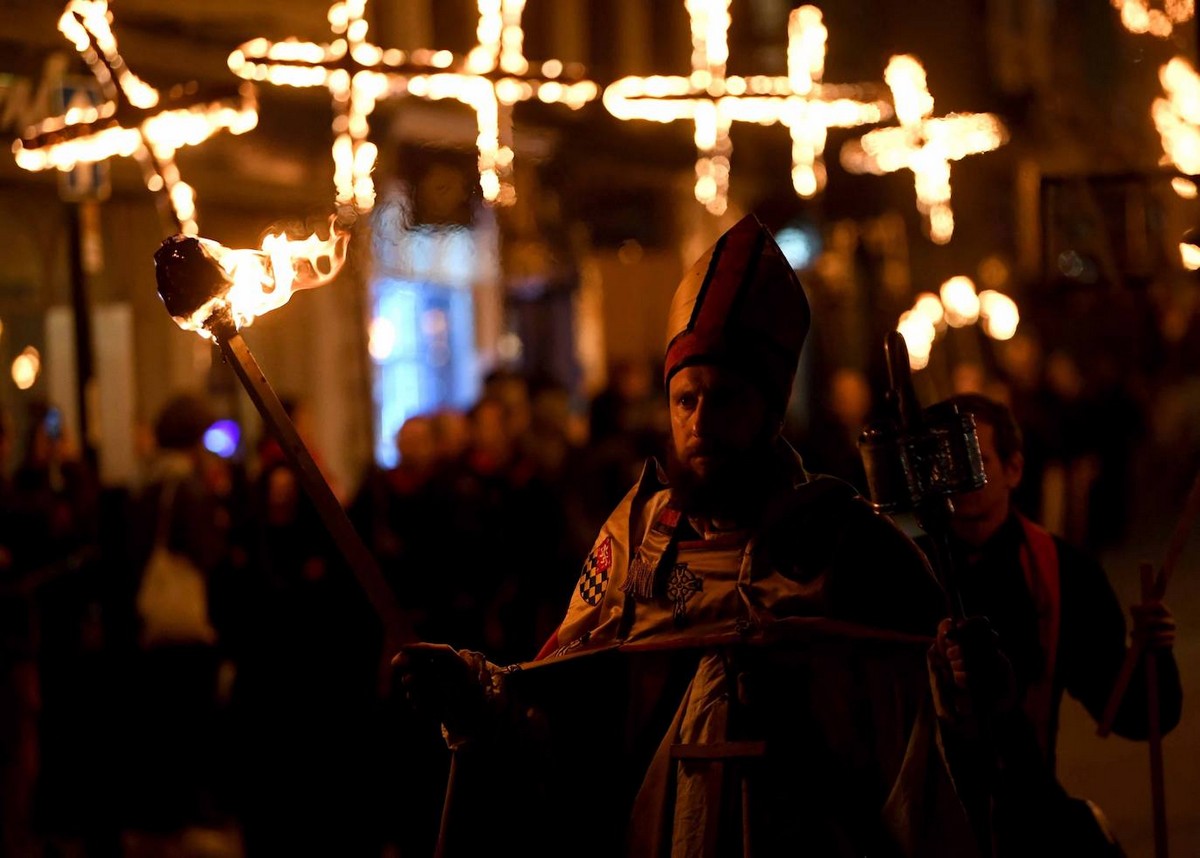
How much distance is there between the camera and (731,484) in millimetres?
3717

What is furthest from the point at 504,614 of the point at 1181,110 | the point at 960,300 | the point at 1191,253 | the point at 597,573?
the point at 960,300

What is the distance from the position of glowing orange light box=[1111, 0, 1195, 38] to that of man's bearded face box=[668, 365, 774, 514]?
4.39 metres

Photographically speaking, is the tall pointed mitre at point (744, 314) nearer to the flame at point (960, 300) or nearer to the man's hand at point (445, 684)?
the man's hand at point (445, 684)

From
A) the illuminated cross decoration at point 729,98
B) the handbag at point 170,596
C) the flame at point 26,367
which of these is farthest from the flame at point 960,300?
the handbag at point 170,596

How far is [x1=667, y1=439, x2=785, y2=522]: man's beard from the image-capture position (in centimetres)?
371

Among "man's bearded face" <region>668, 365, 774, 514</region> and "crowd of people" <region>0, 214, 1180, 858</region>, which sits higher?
"man's bearded face" <region>668, 365, 774, 514</region>

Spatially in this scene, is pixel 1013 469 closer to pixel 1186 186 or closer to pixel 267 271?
pixel 1186 186

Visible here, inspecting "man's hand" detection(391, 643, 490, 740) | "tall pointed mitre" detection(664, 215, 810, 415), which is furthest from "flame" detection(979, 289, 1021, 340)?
"man's hand" detection(391, 643, 490, 740)

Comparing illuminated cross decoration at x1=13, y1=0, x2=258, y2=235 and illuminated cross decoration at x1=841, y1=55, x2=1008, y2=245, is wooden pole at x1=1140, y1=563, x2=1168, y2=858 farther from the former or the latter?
illuminated cross decoration at x1=841, y1=55, x2=1008, y2=245

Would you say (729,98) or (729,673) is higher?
(729,98)

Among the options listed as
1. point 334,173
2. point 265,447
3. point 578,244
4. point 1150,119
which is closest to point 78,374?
point 265,447

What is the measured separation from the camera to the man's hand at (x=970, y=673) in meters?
3.29

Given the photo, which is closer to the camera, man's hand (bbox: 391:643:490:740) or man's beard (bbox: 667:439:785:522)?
man's hand (bbox: 391:643:490:740)

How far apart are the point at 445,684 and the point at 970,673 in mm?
1061
